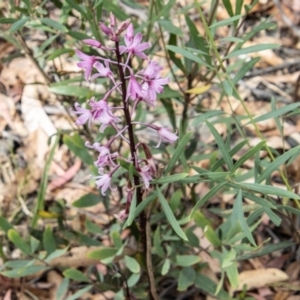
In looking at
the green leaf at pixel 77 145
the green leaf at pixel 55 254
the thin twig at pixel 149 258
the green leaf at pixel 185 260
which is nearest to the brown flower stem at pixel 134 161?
the thin twig at pixel 149 258

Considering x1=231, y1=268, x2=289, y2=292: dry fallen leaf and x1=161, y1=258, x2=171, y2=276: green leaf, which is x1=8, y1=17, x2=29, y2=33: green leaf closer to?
x1=161, y1=258, x2=171, y2=276: green leaf

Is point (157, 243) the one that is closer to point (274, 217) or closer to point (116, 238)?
point (116, 238)

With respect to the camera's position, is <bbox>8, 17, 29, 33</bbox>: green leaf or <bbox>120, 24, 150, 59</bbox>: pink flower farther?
<bbox>8, 17, 29, 33</bbox>: green leaf

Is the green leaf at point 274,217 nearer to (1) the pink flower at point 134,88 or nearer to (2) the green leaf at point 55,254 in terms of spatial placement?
(1) the pink flower at point 134,88

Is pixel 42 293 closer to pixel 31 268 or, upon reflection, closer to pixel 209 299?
pixel 31 268

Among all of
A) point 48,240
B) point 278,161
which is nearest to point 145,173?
point 278,161

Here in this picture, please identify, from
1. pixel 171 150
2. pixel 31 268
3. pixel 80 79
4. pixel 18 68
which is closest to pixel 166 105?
pixel 171 150

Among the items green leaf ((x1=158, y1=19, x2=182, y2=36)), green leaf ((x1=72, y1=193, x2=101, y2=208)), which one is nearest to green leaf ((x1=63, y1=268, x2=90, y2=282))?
green leaf ((x1=72, y1=193, x2=101, y2=208))

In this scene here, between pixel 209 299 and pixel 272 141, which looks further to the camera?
pixel 272 141
